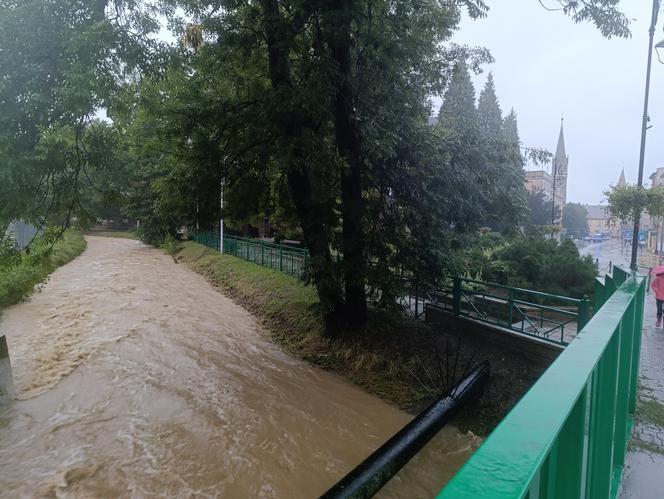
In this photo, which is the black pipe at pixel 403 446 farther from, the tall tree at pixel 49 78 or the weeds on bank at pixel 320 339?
the tall tree at pixel 49 78

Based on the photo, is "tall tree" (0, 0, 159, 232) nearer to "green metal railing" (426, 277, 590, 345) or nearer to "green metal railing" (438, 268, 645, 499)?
"green metal railing" (438, 268, 645, 499)

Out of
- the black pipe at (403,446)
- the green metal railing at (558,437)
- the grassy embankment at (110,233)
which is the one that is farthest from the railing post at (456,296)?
the grassy embankment at (110,233)

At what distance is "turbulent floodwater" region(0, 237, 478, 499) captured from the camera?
5.57m

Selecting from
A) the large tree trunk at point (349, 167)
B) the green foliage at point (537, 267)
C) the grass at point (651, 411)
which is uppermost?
the large tree trunk at point (349, 167)

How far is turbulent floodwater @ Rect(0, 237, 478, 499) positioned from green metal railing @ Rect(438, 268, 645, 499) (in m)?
4.27

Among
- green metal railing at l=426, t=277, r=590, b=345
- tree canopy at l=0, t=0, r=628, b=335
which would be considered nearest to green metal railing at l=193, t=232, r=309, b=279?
tree canopy at l=0, t=0, r=628, b=335

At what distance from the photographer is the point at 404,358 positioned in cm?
842

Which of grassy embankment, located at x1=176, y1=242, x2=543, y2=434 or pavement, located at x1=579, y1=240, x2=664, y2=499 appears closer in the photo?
pavement, located at x1=579, y1=240, x2=664, y2=499

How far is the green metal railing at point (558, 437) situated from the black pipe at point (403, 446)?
3541 millimetres

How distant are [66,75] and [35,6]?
37.6 inches

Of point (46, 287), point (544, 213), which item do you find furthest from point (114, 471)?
point (544, 213)

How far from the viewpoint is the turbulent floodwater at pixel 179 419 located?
219 inches

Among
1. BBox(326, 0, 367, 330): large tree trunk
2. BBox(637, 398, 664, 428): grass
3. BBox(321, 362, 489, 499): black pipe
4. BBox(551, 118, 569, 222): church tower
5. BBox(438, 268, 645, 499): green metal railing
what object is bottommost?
BBox(321, 362, 489, 499): black pipe

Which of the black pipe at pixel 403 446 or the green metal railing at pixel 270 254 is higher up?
the green metal railing at pixel 270 254
